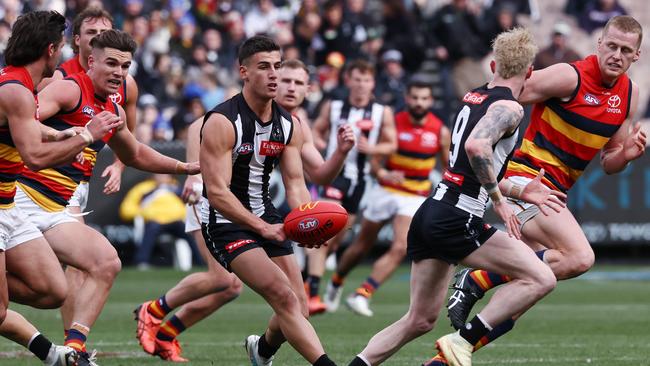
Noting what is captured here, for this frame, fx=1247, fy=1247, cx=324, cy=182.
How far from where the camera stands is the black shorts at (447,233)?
8117 millimetres

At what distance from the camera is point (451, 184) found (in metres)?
8.28

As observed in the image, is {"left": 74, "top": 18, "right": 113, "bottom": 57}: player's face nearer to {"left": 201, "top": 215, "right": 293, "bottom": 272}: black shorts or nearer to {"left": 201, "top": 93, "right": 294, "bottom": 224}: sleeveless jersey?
{"left": 201, "top": 93, "right": 294, "bottom": 224}: sleeveless jersey

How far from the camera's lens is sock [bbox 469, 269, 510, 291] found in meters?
9.05

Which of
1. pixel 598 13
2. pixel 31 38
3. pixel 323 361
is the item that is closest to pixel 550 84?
pixel 323 361

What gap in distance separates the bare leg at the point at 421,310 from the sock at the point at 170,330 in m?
2.58

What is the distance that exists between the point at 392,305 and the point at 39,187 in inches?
256

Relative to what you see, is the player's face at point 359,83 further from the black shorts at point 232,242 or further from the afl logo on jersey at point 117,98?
the black shorts at point 232,242

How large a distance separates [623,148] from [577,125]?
39 centimetres

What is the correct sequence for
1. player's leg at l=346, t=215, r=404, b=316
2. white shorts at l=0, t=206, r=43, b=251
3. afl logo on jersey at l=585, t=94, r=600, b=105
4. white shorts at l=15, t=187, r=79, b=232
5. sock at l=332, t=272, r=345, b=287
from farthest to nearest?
sock at l=332, t=272, r=345, b=287
player's leg at l=346, t=215, r=404, b=316
afl logo on jersey at l=585, t=94, r=600, b=105
white shorts at l=15, t=187, r=79, b=232
white shorts at l=0, t=206, r=43, b=251

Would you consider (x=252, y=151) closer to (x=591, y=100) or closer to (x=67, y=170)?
(x=67, y=170)

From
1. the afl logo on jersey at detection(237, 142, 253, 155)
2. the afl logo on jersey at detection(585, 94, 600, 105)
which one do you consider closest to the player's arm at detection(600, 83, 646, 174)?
the afl logo on jersey at detection(585, 94, 600, 105)

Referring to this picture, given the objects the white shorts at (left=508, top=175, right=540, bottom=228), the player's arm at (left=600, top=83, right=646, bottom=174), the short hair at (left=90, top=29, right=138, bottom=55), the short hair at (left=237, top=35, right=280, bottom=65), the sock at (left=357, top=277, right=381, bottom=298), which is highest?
the short hair at (left=237, top=35, right=280, bottom=65)

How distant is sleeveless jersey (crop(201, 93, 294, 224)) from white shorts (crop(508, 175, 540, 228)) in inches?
83.8

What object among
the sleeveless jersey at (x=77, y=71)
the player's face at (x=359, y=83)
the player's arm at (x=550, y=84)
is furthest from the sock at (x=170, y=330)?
the player's face at (x=359, y=83)
